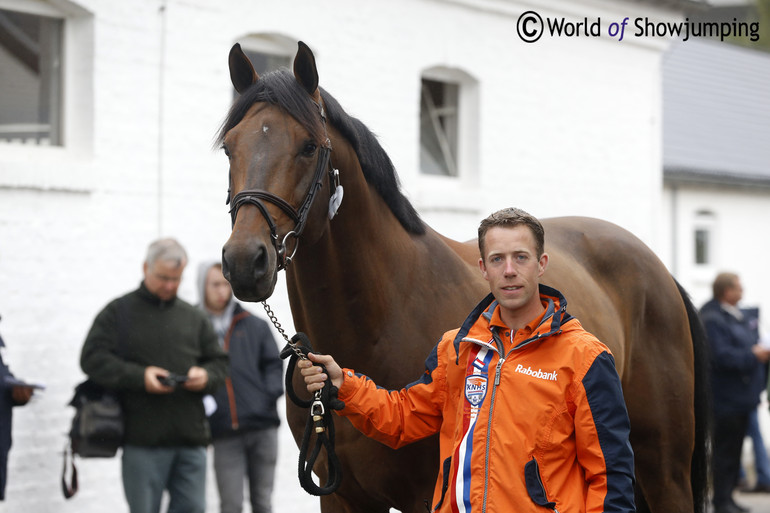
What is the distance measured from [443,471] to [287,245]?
823 millimetres

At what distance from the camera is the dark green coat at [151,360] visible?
530 centimetres

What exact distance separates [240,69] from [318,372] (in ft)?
3.46

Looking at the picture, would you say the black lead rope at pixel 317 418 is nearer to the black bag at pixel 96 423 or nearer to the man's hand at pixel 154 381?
the man's hand at pixel 154 381

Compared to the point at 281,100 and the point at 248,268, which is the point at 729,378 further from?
the point at 248,268

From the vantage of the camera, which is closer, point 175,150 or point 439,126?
point 175,150

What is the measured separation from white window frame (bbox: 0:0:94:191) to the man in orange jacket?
4.50m

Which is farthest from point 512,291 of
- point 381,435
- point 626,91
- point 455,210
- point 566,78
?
point 626,91

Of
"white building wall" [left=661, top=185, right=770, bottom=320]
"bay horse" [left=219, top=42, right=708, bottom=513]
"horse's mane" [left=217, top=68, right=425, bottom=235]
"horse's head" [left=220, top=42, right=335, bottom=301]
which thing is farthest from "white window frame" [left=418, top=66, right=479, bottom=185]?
"horse's head" [left=220, top=42, right=335, bottom=301]

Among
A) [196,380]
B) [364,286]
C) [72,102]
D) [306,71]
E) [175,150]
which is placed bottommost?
[196,380]

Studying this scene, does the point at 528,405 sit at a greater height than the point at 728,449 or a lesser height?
greater

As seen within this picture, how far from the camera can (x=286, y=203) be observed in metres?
2.80

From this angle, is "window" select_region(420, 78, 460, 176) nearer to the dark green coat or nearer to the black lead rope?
the dark green coat

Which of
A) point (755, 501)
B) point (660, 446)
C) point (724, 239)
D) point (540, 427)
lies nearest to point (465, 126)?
point (755, 501)

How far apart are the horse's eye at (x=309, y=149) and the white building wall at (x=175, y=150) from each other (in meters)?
3.35
